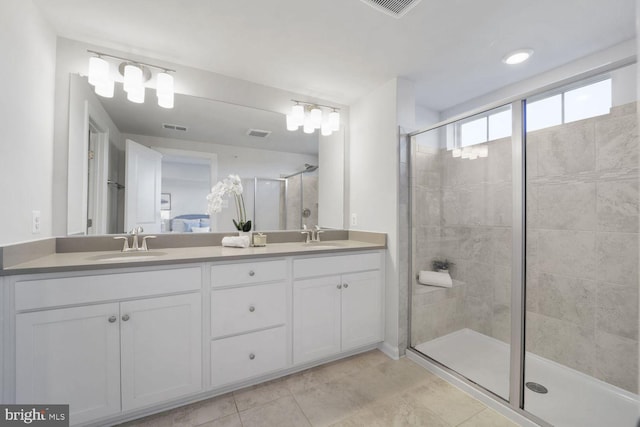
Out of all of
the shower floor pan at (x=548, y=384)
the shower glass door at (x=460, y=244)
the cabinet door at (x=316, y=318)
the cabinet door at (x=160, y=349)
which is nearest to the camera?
the cabinet door at (x=160, y=349)

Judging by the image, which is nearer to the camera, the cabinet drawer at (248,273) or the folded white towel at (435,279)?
the cabinet drawer at (248,273)

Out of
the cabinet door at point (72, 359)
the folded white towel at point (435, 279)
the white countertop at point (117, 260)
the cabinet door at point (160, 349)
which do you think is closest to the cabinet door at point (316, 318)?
the white countertop at point (117, 260)

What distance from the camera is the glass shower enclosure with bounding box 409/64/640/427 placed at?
1.51 m

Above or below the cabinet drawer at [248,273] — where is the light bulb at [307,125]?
above

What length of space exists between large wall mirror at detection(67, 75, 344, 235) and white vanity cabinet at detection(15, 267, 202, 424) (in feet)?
2.05

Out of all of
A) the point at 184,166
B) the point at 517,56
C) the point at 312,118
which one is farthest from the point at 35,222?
the point at 517,56

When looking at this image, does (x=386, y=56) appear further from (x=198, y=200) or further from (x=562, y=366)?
(x=562, y=366)

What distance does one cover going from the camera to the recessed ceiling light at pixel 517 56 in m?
1.76

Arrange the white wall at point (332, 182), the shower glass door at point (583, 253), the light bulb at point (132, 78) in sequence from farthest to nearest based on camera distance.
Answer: the white wall at point (332, 182)
the light bulb at point (132, 78)
the shower glass door at point (583, 253)

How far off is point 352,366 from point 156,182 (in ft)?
6.64

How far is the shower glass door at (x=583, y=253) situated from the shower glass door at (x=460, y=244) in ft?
0.72

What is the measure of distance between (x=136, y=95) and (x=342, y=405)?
2409 mm

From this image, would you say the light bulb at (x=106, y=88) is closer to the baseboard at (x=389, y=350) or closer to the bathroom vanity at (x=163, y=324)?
the bathroom vanity at (x=163, y=324)

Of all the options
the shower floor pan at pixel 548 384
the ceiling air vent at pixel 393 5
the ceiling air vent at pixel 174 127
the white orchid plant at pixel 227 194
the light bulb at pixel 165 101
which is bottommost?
the shower floor pan at pixel 548 384
